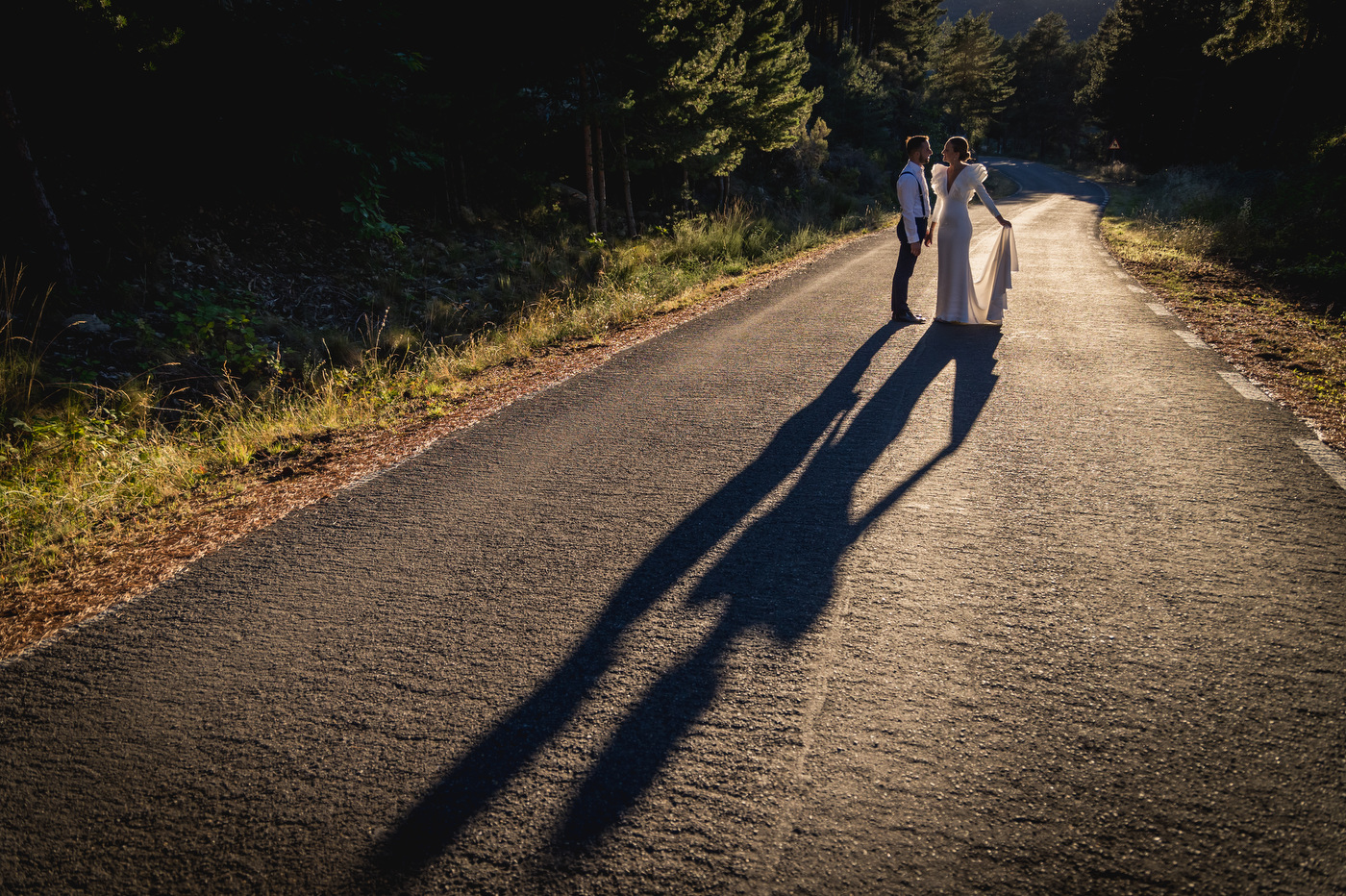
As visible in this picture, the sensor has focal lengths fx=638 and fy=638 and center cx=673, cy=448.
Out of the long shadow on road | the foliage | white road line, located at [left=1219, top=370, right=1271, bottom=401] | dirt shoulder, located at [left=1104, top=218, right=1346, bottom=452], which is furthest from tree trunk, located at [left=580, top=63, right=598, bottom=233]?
Answer: the foliage

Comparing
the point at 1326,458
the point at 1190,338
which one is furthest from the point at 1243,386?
the point at 1190,338

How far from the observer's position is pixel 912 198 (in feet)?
25.4

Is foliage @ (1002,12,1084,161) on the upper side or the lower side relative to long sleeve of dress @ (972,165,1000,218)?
upper

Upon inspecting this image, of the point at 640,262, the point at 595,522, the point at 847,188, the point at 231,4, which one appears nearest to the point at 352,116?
the point at 231,4

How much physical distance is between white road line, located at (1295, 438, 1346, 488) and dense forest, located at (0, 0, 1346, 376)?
444 inches

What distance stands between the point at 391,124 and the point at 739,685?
11075 mm

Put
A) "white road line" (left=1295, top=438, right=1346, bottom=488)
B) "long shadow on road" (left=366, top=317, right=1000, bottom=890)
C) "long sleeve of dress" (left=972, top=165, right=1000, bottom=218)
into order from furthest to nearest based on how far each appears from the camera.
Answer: "long sleeve of dress" (left=972, top=165, right=1000, bottom=218), "white road line" (left=1295, top=438, right=1346, bottom=488), "long shadow on road" (left=366, top=317, right=1000, bottom=890)

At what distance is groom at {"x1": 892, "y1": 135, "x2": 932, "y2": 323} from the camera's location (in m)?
7.62

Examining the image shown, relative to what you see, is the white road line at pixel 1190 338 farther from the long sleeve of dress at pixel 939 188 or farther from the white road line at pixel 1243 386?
the long sleeve of dress at pixel 939 188

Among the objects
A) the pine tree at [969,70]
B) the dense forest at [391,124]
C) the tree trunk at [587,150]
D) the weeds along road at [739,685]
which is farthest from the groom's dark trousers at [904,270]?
the pine tree at [969,70]

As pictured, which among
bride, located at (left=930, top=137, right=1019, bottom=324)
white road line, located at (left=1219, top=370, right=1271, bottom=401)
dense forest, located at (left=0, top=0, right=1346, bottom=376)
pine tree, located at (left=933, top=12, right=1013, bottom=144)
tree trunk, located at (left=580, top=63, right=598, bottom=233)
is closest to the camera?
white road line, located at (left=1219, top=370, right=1271, bottom=401)

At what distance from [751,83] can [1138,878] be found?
20.5 m

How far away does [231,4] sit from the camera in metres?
8.65

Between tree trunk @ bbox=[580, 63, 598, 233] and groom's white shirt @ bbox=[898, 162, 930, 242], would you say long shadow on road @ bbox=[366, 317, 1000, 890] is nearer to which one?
groom's white shirt @ bbox=[898, 162, 930, 242]
